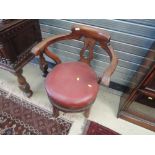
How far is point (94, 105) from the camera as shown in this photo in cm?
177

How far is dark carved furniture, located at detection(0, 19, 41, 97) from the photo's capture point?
3.90 ft

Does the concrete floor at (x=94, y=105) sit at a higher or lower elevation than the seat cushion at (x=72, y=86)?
lower

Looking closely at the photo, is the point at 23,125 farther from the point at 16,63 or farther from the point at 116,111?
the point at 116,111

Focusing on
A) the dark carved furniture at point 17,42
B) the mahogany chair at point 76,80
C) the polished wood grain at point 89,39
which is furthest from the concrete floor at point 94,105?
the polished wood grain at point 89,39

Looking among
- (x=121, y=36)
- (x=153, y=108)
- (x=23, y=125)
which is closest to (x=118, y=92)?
(x=153, y=108)

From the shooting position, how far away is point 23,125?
1.60m

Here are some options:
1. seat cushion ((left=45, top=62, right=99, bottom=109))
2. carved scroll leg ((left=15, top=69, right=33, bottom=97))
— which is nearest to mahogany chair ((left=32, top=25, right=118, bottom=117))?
seat cushion ((left=45, top=62, right=99, bottom=109))

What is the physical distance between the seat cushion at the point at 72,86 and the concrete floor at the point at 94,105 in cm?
45

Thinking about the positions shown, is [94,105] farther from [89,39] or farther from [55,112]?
[89,39]

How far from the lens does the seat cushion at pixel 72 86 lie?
1.20 metres

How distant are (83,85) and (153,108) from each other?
2.62 ft

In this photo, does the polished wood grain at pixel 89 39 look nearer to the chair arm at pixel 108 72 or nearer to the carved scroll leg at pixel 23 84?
the chair arm at pixel 108 72
